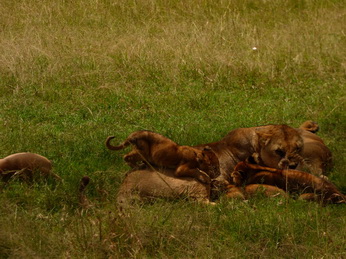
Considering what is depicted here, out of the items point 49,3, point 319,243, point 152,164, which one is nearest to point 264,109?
point 152,164

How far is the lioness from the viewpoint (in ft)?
22.4

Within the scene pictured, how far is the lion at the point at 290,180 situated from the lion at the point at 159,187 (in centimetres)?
34

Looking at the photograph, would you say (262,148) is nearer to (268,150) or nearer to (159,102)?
(268,150)

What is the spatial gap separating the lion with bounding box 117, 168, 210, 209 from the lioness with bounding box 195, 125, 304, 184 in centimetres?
33

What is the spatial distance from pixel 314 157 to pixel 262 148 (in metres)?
0.59

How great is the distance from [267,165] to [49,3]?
26.4 feet

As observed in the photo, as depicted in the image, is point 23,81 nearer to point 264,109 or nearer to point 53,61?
point 53,61

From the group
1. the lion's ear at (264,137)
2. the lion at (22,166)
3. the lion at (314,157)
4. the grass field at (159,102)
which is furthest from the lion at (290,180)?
the lion at (22,166)

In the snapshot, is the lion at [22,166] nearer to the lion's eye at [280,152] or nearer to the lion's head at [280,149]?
the lion's head at [280,149]

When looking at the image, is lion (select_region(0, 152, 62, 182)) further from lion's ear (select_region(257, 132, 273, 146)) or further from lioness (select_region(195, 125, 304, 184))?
lion's ear (select_region(257, 132, 273, 146))

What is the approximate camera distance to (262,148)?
22.7ft

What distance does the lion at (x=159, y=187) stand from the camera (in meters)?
6.44

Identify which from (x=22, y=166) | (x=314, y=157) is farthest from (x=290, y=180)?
(x=22, y=166)

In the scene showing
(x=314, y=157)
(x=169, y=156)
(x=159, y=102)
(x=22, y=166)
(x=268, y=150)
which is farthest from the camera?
(x=159, y=102)
